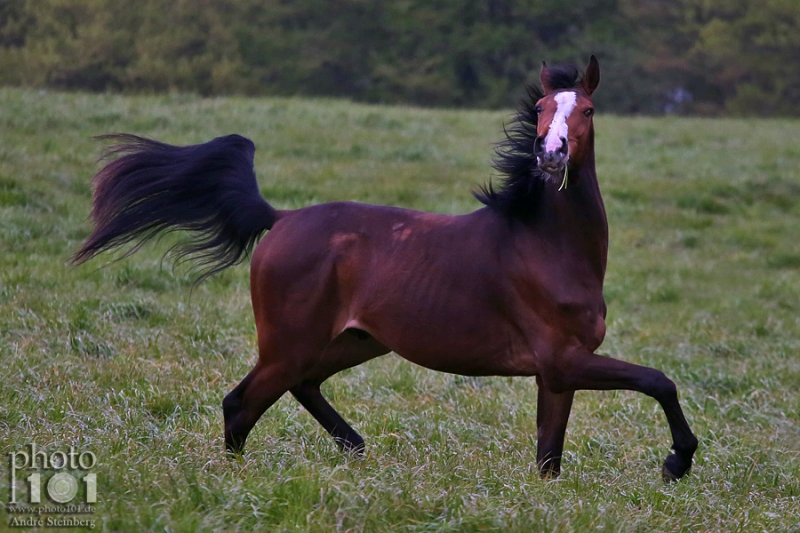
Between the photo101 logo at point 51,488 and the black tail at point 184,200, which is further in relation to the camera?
the black tail at point 184,200

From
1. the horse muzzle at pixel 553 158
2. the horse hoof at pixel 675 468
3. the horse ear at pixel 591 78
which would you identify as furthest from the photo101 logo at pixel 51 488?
the horse ear at pixel 591 78

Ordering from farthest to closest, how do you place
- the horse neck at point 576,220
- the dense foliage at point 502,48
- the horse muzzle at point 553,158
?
1. the dense foliage at point 502,48
2. the horse neck at point 576,220
3. the horse muzzle at point 553,158

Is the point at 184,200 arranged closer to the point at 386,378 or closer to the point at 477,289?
the point at 477,289

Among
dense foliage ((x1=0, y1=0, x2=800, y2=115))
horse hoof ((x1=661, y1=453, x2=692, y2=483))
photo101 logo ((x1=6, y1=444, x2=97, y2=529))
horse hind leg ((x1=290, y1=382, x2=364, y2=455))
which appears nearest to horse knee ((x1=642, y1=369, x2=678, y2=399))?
horse hoof ((x1=661, y1=453, x2=692, y2=483))

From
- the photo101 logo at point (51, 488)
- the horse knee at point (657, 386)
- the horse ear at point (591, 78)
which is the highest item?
the horse ear at point (591, 78)

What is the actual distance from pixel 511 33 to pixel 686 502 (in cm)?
Result: 3330

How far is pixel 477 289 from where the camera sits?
14.7ft

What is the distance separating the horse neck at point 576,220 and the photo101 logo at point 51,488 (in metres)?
2.29

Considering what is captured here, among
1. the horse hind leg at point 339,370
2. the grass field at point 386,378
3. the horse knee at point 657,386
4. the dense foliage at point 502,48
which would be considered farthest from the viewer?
the dense foliage at point 502,48

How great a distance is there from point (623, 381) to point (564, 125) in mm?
1175

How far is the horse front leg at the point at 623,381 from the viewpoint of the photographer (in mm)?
4164

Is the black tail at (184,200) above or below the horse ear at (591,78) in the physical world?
below

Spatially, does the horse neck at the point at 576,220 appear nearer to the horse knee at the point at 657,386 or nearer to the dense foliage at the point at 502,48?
the horse knee at the point at 657,386

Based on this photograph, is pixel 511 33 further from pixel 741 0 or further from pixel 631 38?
pixel 741 0
